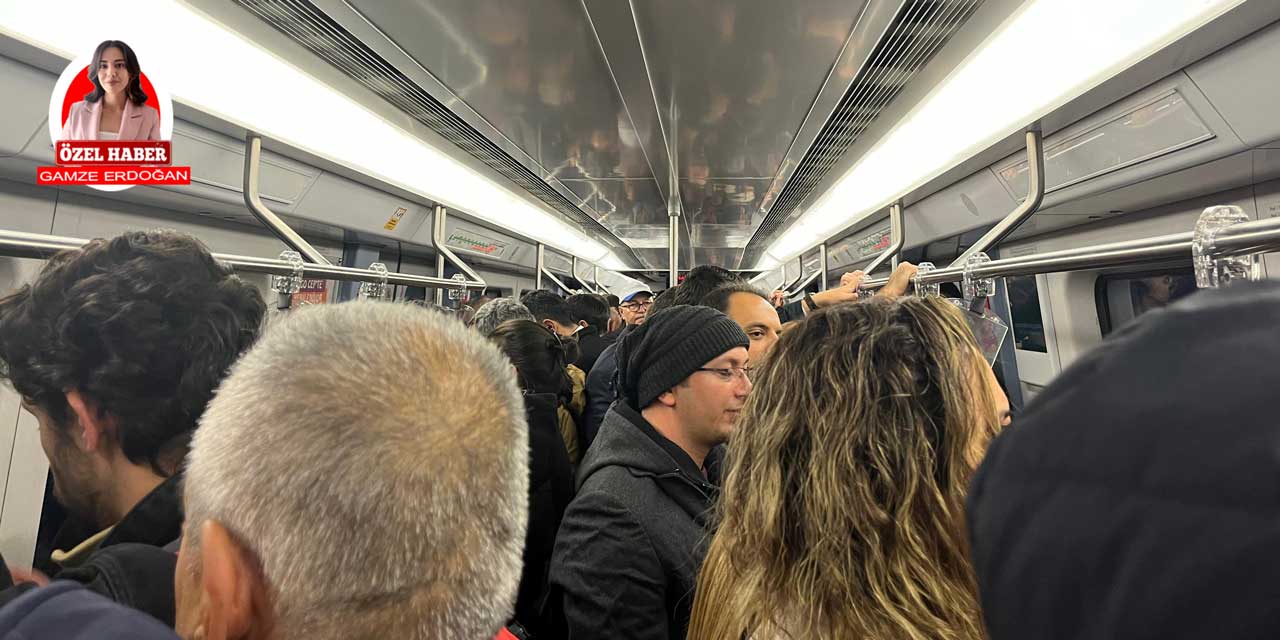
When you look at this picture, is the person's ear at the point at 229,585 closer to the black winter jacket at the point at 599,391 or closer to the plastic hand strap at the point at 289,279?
the plastic hand strap at the point at 289,279

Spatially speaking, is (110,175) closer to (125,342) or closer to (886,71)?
(125,342)

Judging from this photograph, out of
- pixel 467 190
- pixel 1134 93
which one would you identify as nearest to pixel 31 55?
pixel 467 190

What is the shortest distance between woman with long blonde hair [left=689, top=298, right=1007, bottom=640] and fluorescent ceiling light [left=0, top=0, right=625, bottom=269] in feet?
7.16

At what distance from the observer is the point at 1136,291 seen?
2.80 meters

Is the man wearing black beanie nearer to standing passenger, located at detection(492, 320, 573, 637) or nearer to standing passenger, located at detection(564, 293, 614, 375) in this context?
standing passenger, located at detection(492, 320, 573, 637)

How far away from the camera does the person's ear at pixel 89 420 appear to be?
3.22 ft

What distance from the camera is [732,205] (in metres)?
5.72

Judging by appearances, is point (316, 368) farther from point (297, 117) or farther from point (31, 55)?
point (297, 117)

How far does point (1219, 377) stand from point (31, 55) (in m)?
2.46

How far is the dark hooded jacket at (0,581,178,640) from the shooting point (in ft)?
1.45

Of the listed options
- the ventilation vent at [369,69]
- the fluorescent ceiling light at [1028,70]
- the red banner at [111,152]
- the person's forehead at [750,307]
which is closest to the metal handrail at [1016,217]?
the fluorescent ceiling light at [1028,70]

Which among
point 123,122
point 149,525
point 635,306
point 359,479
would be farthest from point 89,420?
point 635,306

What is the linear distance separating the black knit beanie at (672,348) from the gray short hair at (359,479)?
1038mm

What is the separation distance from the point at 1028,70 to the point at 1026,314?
5.33 feet
